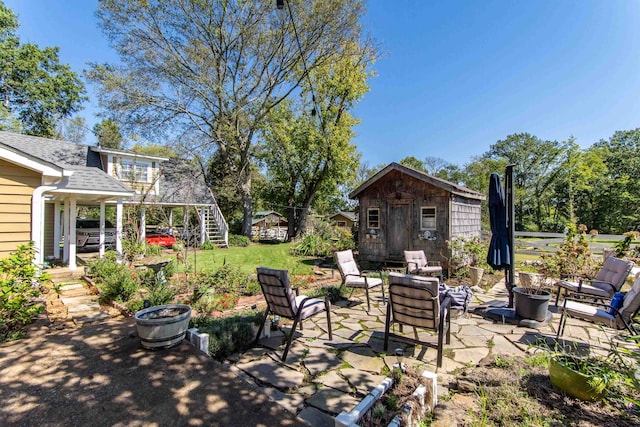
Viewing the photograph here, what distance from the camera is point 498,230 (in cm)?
492

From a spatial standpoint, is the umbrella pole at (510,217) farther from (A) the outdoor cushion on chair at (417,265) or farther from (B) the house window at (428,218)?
(B) the house window at (428,218)

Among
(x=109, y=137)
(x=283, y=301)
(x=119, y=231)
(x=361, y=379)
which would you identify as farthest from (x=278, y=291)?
(x=109, y=137)

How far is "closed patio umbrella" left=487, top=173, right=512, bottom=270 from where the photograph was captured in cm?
484

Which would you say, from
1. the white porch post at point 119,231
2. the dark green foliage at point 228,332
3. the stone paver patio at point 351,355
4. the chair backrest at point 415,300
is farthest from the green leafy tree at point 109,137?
the chair backrest at point 415,300

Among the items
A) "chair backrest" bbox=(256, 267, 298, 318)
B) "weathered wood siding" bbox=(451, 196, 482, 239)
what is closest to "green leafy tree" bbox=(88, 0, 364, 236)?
"weathered wood siding" bbox=(451, 196, 482, 239)

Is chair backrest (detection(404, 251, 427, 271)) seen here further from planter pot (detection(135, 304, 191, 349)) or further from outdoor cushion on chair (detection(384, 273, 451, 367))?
planter pot (detection(135, 304, 191, 349))

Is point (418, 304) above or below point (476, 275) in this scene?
above

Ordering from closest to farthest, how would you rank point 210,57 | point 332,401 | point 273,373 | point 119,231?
point 332,401
point 273,373
point 119,231
point 210,57

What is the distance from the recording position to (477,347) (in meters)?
3.55

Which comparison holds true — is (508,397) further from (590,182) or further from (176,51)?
(590,182)

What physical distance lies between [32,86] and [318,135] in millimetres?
19423

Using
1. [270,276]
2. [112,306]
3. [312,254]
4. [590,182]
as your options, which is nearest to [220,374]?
[270,276]

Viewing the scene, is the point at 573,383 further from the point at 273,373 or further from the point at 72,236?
the point at 72,236

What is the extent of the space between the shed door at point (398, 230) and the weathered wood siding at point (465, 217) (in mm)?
1370
